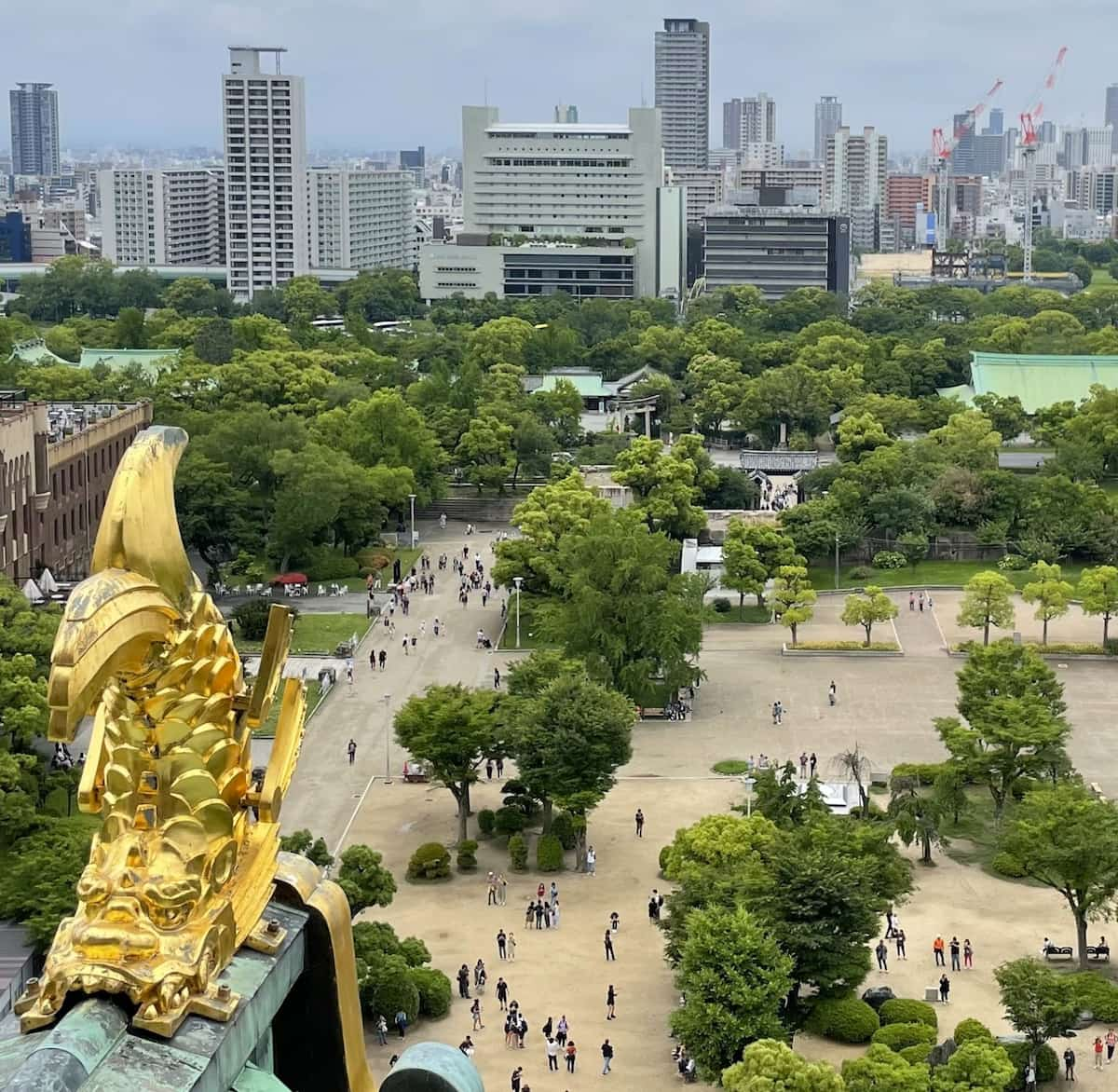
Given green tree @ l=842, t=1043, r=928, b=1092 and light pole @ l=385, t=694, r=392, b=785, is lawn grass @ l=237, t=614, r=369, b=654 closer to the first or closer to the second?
light pole @ l=385, t=694, r=392, b=785

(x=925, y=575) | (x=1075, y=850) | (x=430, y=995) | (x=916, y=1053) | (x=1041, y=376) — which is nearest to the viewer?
(x=916, y=1053)

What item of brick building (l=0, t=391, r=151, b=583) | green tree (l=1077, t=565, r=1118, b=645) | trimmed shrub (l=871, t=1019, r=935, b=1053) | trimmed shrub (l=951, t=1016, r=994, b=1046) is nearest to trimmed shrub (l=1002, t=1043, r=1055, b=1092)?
trimmed shrub (l=951, t=1016, r=994, b=1046)

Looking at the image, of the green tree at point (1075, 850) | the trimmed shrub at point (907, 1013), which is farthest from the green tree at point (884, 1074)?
the green tree at point (1075, 850)

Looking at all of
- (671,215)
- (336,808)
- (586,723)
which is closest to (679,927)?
(586,723)

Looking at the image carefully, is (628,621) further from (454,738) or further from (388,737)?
(454,738)

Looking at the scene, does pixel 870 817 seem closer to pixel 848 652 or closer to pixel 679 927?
pixel 679 927

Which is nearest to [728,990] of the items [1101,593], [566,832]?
[566,832]

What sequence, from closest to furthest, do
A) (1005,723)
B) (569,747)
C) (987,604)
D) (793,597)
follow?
(569,747) < (1005,723) < (987,604) < (793,597)
